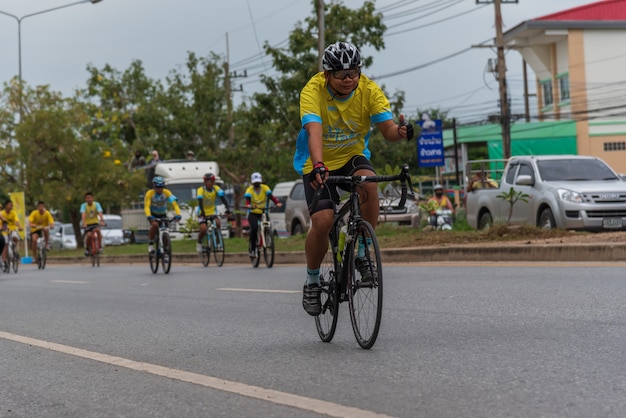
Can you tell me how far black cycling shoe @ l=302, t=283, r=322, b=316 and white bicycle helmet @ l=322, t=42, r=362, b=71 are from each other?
1.48 m

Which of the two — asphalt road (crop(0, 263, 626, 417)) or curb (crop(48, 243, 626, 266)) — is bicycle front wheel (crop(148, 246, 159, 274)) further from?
asphalt road (crop(0, 263, 626, 417))

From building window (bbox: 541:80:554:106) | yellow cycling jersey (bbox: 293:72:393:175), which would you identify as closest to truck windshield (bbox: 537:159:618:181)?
yellow cycling jersey (bbox: 293:72:393:175)

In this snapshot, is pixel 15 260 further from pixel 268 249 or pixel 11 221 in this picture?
pixel 268 249

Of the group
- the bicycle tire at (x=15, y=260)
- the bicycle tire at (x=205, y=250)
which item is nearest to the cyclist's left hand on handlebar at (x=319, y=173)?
the bicycle tire at (x=205, y=250)

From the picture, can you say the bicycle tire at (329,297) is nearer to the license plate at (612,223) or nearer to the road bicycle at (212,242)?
the license plate at (612,223)

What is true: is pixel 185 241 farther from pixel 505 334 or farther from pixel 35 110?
pixel 505 334

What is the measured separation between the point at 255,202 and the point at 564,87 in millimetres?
38341

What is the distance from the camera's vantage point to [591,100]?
54188 millimetres

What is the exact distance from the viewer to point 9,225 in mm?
28266

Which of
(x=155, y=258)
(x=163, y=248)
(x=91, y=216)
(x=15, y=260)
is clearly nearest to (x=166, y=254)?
(x=163, y=248)

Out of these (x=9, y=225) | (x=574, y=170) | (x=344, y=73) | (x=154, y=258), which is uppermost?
(x=344, y=73)

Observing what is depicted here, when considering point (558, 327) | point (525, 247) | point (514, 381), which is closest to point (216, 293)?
point (525, 247)

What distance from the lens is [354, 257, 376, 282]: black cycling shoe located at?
21.5ft

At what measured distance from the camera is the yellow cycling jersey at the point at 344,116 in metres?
7.08
